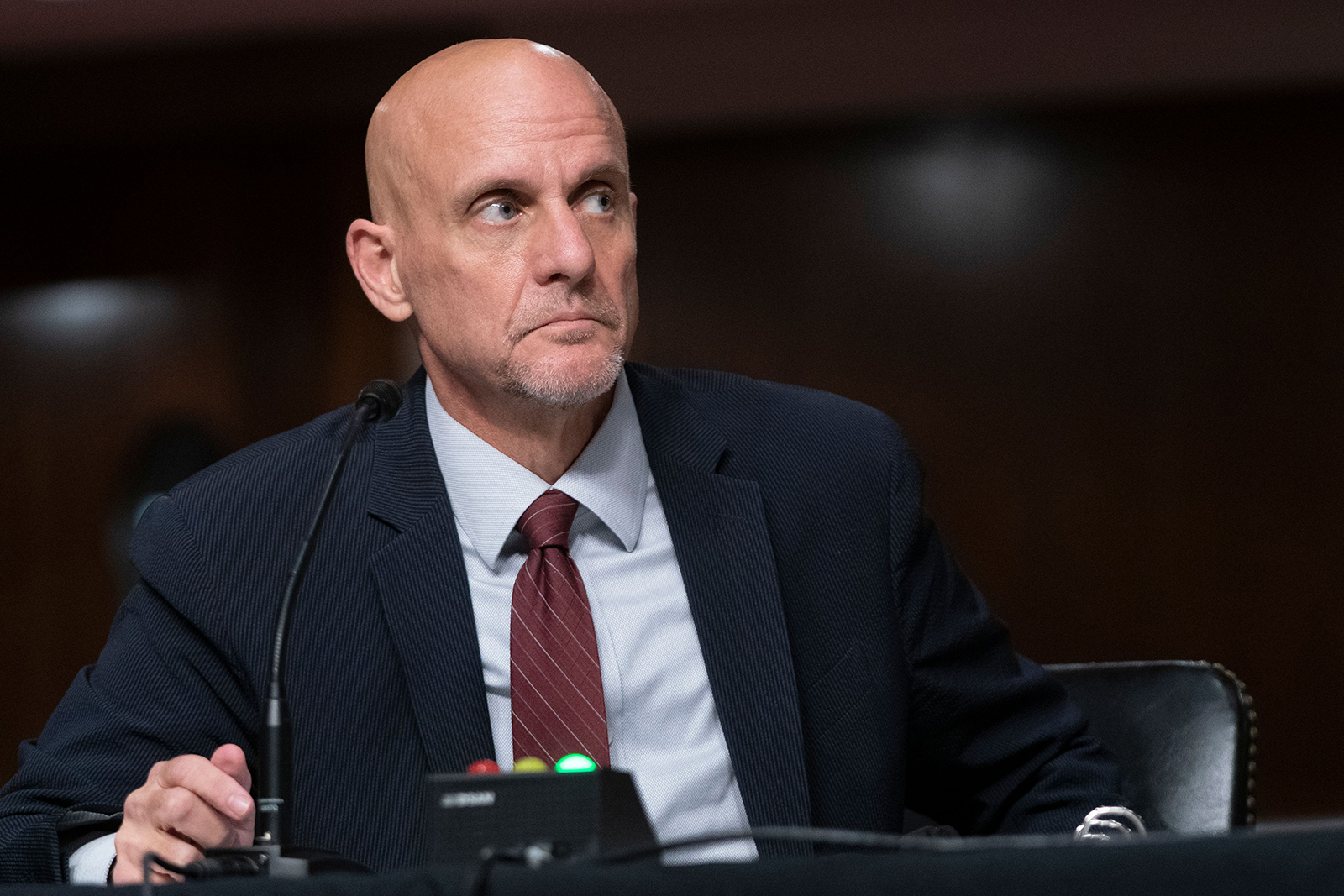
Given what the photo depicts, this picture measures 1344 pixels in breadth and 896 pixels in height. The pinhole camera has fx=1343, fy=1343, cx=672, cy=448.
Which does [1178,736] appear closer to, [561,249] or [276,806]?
[561,249]

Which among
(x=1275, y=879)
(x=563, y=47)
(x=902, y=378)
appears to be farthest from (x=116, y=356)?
(x=1275, y=879)

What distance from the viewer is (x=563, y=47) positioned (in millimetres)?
4543

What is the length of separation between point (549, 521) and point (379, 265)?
40 cm

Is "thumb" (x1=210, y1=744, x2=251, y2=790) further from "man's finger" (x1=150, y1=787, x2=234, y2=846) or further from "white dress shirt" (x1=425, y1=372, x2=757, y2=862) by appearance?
"white dress shirt" (x1=425, y1=372, x2=757, y2=862)

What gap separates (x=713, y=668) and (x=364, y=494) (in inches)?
15.9

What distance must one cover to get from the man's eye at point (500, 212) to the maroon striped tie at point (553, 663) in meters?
0.32

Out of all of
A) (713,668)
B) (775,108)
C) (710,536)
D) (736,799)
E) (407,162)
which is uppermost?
(775,108)

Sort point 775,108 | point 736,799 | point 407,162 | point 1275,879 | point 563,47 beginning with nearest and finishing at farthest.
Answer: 1. point 1275,879
2. point 736,799
3. point 407,162
4. point 563,47
5. point 775,108

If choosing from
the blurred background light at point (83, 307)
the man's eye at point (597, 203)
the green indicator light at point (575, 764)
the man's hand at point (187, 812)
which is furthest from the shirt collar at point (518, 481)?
the blurred background light at point (83, 307)

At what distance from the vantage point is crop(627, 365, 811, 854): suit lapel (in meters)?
1.31

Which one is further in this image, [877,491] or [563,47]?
[563,47]

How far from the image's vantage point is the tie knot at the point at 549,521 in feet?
4.50

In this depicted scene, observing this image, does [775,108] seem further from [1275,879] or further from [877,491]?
[1275,879]

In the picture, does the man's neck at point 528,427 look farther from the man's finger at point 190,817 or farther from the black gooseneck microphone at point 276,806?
the man's finger at point 190,817
